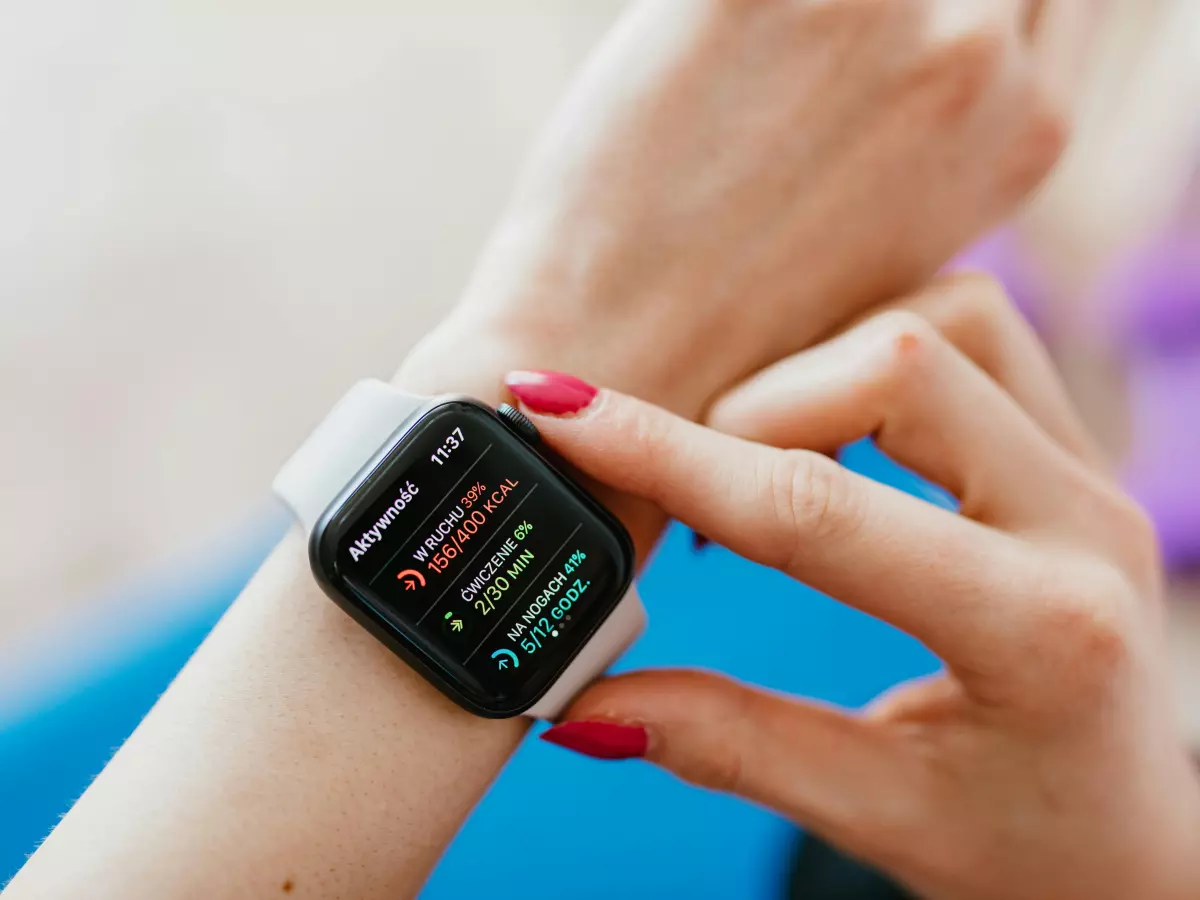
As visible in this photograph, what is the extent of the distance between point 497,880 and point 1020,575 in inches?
23.5

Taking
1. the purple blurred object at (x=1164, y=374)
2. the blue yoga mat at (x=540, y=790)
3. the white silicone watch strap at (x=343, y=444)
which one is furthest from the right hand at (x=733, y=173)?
the purple blurred object at (x=1164, y=374)

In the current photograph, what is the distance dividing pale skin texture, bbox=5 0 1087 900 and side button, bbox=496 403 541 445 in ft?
0.19

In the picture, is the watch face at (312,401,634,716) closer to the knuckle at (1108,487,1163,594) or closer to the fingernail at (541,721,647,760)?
→ the fingernail at (541,721,647,760)

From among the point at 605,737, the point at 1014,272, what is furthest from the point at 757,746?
the point at 1014,272

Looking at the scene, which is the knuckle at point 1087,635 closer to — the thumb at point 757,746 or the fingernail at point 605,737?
the thumb at point 757,746

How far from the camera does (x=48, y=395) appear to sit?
6.37ft

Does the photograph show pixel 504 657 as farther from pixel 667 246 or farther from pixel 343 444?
pixel 667 246

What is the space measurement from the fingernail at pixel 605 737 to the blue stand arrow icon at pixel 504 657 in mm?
66

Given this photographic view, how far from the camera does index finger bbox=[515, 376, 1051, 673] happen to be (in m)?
0.59

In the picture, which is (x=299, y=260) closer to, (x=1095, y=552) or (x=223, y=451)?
(x=223, y=451)

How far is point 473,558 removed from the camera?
24.4 inches

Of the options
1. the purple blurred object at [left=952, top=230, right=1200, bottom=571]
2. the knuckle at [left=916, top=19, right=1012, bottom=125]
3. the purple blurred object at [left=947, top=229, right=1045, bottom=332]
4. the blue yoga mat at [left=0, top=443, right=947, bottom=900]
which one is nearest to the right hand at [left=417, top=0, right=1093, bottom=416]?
the knuckle at [left=916, top=19, right=1012, bottom=125]

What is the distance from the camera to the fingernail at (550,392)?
615mm

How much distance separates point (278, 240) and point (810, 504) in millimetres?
1764
